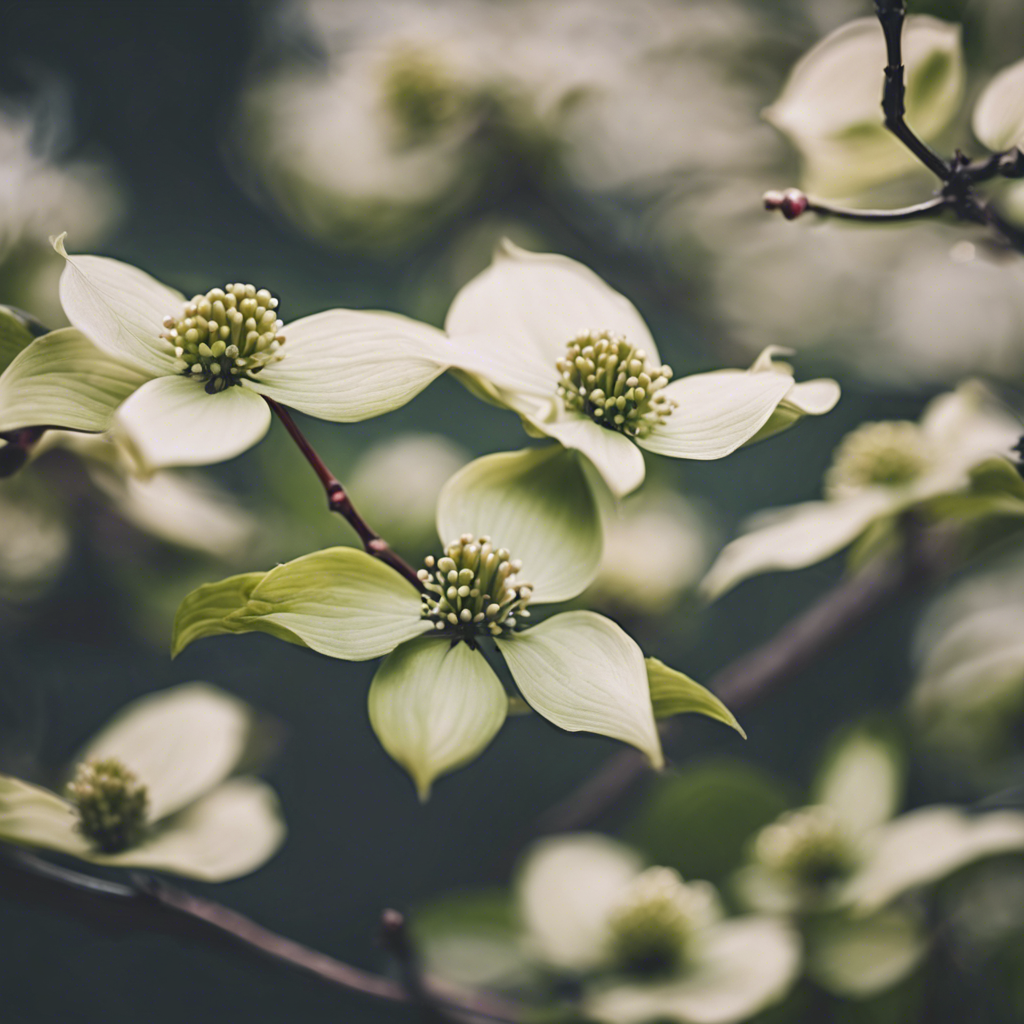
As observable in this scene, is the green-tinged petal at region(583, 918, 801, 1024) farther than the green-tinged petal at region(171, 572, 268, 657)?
Yes

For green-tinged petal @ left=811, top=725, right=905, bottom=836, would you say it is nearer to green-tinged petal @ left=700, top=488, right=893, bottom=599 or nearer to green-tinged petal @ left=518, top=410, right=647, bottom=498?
green-tinged petal @ left=700, top=488, right=893, bottom=599

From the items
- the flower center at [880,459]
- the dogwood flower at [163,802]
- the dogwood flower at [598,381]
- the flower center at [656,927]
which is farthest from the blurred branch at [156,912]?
the flower center at [880,459]

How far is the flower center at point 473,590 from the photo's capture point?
0.26m

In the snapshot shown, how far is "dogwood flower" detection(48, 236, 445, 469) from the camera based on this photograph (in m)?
0.24

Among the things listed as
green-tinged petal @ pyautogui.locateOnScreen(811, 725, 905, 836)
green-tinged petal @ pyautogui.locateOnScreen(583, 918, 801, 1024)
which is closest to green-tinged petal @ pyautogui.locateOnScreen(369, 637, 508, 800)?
green-tinged petal @ pyautogui.locateOnScreen(583, 918, 801, 1024)

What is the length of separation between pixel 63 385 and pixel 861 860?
1.42ft

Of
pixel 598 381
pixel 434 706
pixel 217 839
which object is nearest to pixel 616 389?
pixel 598 381

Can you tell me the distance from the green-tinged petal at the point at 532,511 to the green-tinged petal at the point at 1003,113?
218 mm

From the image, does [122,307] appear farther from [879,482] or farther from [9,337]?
[879,482]

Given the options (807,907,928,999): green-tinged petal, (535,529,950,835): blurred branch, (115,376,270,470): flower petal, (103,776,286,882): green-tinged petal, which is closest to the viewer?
(115,376,270,470): flower petal

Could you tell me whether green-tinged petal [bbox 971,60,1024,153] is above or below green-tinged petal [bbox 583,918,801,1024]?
above

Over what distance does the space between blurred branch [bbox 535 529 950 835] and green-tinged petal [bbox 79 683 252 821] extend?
260 millimetres

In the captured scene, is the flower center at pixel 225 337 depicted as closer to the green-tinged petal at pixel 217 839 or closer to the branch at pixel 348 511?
the branch at pixel 348 511

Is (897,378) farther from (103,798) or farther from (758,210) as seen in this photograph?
(103,798)
